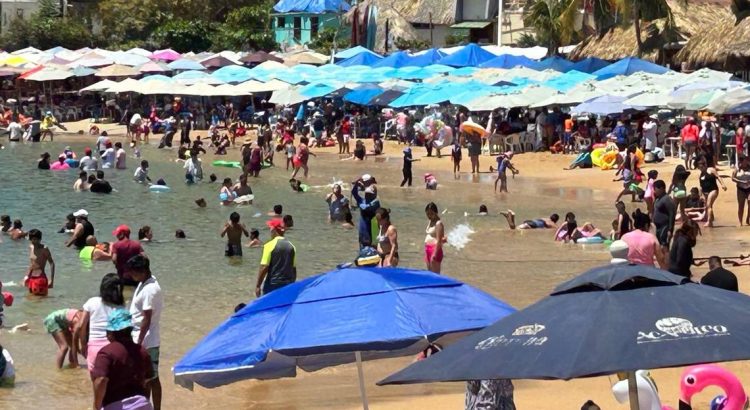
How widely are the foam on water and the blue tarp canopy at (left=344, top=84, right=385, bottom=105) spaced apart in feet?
59.5

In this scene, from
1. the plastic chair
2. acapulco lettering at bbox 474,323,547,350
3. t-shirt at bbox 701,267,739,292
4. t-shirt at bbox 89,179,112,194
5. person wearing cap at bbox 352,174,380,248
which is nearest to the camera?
acapulco lettering at bbox 474,323,547,350

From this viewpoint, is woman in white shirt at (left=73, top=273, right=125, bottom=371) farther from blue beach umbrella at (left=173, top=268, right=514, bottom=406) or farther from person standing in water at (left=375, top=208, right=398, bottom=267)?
person standing in water at (left=375, top=208, right=398, bottom=267)

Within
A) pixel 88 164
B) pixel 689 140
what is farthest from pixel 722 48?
pixel 88 164

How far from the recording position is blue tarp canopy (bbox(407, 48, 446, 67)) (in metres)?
48.6

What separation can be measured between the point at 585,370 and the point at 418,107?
1495 inches

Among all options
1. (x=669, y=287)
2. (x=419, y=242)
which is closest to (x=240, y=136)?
(x=419, y=242)

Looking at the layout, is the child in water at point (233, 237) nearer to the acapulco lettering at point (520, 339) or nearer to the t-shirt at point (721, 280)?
the t-shirt at point (721, 280)

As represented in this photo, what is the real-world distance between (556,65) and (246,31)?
27187mm

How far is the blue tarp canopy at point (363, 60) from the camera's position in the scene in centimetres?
4994

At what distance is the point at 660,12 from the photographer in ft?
140

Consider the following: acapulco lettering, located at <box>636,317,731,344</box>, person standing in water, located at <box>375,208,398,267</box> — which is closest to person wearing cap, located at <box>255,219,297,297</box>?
person standing in water, located at <box>375,208,398,267</box>

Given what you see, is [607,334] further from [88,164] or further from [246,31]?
[246,31]

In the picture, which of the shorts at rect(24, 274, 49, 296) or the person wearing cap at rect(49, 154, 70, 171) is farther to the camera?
the person wearing cap at rect(49, 154, 70, 171)

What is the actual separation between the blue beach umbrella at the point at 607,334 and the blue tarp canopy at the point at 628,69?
3379 centimetres
